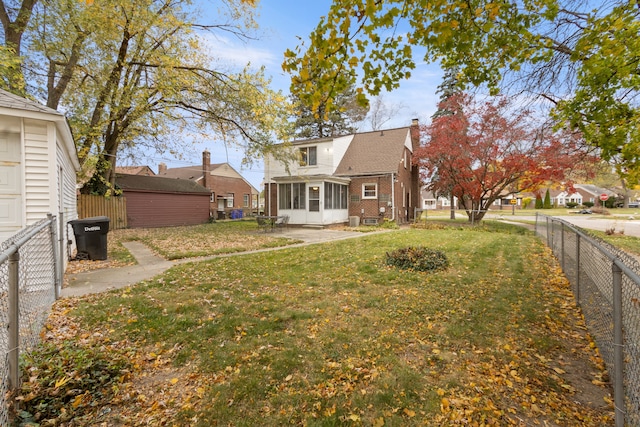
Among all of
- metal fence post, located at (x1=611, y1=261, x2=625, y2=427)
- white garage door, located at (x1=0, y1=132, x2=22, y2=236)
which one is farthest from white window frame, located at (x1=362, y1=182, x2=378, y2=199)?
metal fence post, located at (x1=611, y1=261, x2=625, y2=427)

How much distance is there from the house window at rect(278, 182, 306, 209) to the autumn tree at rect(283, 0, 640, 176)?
42.7ft

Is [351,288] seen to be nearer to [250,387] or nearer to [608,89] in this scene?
[250,387]

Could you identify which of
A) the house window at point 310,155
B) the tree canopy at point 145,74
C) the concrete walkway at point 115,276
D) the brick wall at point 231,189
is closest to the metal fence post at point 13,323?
the concrete walkway at point 115,276

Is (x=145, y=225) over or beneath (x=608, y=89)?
beneath

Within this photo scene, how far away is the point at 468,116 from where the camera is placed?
55.7ft

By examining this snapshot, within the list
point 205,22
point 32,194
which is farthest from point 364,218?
point 32,194

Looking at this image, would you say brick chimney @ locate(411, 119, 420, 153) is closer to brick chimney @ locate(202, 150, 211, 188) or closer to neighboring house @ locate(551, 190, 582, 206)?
brick chimney @ locate(202, 150, 211, 188)

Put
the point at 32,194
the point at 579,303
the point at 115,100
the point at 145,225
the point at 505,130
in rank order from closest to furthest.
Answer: the point at 579,303, the point at 32,194, the point at 115,100, the point at 505,130, the point at 145,225

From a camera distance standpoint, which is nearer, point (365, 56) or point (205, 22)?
point (365, 56)

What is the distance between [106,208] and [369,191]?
53.4ft

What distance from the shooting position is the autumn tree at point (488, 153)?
14.6 m

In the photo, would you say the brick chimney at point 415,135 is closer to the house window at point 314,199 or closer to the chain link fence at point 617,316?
the house window at point 314,199

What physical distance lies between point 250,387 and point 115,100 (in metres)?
15.2

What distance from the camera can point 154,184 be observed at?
73.8 ft
